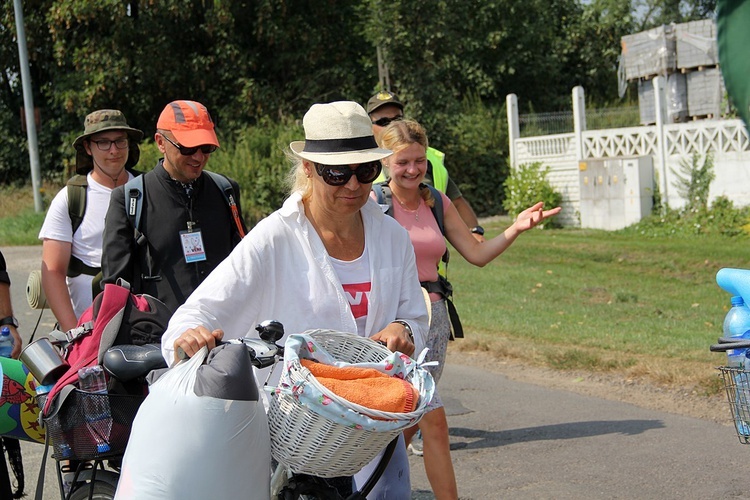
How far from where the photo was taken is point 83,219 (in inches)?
207

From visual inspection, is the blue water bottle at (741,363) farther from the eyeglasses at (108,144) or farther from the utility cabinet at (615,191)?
the utility cabinet at (615,191)

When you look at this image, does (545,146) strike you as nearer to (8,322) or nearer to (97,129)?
(97,129)

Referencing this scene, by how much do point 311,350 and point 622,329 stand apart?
765 cm

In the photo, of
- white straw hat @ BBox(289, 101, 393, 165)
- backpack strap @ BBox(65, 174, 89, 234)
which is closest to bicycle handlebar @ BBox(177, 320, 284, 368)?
white straw hat @ BBox(289, 101, 393, 165)

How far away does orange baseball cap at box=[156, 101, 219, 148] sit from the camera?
4746 mm

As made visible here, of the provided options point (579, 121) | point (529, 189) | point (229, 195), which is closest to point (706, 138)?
point (579, 121)

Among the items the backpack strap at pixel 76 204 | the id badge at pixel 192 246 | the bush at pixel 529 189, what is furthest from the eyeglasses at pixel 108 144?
the bush at pixel 529 189

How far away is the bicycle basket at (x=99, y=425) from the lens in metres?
3.42

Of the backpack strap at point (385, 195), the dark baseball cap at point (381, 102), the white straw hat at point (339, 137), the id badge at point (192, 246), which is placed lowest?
the id badge at point (192, 246)

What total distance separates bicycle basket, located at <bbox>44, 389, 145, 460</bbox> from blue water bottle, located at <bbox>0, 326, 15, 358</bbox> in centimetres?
139

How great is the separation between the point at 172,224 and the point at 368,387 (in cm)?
230

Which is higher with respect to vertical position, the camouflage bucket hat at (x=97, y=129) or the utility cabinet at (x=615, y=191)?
the camouflage bucket hat at (x=97, y=129)

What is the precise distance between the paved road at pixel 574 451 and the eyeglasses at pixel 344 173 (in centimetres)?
256

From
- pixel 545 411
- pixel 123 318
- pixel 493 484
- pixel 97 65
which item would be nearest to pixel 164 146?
pixel 123 318
